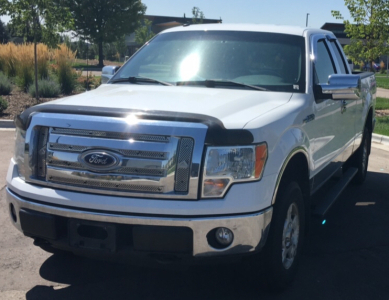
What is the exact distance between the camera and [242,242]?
3.20 meters

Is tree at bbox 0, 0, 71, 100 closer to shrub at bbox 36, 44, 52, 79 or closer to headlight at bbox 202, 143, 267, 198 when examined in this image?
shrub at bbox 36, 44, 52, 79

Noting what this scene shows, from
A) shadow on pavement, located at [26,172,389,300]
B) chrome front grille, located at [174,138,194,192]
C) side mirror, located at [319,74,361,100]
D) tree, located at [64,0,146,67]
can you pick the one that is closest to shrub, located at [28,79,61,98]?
shadow on pavement, located at [26,172,389,300]

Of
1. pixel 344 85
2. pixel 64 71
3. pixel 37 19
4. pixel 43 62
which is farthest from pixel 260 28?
pixel 43 62

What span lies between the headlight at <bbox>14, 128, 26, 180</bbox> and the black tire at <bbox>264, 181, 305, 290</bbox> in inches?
66.6

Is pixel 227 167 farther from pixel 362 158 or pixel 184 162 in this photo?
pixel 362 158

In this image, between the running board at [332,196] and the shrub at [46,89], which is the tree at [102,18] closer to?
the shrub at [46,89]

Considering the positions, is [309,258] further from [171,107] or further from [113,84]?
[113,84]

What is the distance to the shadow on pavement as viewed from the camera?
12.3 feet

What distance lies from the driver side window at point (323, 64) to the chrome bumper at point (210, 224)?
1.85 m

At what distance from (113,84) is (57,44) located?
35.7 feet

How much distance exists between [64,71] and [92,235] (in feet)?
44.5

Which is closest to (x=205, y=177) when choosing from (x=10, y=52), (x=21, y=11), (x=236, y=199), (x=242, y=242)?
(x=236, y=199)

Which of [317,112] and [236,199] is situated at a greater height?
[317,112]

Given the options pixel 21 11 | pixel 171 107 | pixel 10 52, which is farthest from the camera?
pixel 10 52
